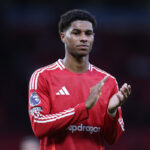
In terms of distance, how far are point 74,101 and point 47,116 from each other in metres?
0.32

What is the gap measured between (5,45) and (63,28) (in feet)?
30.0

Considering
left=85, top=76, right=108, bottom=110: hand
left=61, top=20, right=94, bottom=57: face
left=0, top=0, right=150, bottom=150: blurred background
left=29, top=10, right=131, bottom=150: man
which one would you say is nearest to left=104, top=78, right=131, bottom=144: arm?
left=29, top=10, right=131, bottom=150: man

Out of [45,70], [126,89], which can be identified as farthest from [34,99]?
[126,89]

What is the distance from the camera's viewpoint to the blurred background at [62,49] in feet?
37.8

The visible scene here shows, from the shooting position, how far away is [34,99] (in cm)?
396

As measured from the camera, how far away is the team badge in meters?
3.93

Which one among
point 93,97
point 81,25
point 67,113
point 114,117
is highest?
Result: point 81,25

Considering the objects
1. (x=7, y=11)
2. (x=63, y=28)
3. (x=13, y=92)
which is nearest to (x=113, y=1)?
(x=7, y=11)

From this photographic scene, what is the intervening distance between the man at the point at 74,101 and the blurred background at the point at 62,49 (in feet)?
23.0

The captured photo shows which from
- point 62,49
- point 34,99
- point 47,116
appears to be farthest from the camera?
point 62,49

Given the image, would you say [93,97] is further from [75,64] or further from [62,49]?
[62,49]

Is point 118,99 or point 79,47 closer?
point 118,99

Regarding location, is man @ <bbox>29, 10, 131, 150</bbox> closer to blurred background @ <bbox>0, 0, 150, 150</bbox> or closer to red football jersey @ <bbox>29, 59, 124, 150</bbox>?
red football jersey @ <bbox>29, 59, 124, 150</bbox>

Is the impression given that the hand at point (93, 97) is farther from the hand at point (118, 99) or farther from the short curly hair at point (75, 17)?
the short curly hair at point (75, 17)
